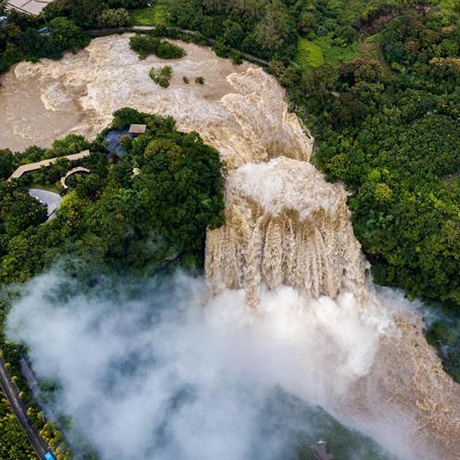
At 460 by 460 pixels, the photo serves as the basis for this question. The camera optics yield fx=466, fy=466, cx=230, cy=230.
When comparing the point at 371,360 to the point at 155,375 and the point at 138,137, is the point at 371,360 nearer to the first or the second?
the point at 155,375

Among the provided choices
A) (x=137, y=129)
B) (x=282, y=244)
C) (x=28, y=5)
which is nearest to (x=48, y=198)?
(x=137, y=129)

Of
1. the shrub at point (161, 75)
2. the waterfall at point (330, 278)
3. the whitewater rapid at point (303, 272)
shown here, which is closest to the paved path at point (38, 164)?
the whitewater rapid at point (303, 272)

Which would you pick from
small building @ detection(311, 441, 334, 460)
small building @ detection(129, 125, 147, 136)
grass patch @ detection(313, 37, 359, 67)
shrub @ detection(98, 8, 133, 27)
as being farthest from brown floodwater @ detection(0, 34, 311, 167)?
small building @ detection(311, 441, 334, 460)

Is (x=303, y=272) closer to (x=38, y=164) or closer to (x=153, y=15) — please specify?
(x=38, y=164)

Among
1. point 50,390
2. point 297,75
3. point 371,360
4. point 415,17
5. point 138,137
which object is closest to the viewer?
point 50,390

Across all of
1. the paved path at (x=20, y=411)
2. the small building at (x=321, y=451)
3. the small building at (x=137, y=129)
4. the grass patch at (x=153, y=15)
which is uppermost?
the grass patch at (x=153, y=15)

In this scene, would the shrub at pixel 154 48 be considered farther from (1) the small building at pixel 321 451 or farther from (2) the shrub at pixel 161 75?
(1) the small building at pixel 321 451

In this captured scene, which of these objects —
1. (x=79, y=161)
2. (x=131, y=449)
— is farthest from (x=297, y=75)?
(x=131, y=449)
